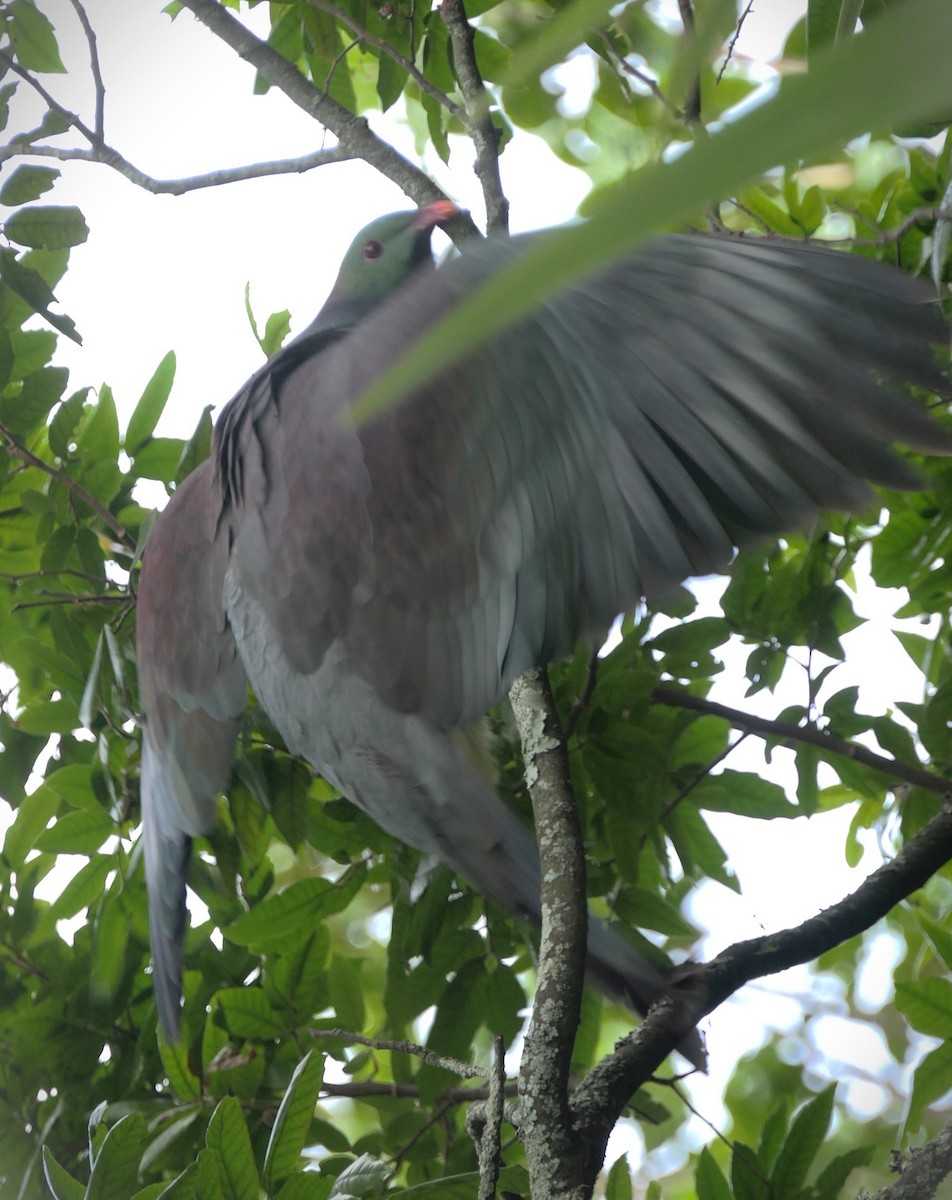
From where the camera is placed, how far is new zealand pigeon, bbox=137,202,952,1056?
921mm

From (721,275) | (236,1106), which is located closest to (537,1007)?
(236,1106)

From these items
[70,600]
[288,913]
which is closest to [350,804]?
[288,913]

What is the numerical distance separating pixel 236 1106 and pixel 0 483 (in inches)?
35.6

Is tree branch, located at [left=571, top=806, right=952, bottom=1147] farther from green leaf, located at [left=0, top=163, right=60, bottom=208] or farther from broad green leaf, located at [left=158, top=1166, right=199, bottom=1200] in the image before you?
green leaf, located at [left=0, top=163, right=60, bottom=208]

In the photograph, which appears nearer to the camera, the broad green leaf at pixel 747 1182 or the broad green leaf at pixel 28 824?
the broad green leaf at pixel 747 1182

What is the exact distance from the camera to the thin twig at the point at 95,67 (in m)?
1.32

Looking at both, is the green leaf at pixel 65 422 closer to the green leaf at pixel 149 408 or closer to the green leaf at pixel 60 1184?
the green leaf at pixel 149 408

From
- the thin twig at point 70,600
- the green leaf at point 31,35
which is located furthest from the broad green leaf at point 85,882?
the green leaf at point 31,35

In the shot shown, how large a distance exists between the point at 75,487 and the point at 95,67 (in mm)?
486

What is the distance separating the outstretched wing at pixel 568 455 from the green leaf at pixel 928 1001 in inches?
18.2

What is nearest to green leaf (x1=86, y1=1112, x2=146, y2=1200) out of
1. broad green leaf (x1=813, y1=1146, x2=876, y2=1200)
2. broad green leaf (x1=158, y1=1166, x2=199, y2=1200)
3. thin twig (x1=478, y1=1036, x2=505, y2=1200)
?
broad green leaf (x1=158, y1=1166, x2=199, y2=1200)

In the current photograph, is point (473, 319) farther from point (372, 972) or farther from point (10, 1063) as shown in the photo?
point (372, 972)

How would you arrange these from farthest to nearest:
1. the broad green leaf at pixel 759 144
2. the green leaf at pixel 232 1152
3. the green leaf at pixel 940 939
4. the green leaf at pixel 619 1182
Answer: the green leaf at pixel 940 939
the green leaf at pixel 619 1182
the green leaf at pixel 232 1152
the broad green leaf at pixel 759 144

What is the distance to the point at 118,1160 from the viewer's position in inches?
32.5
